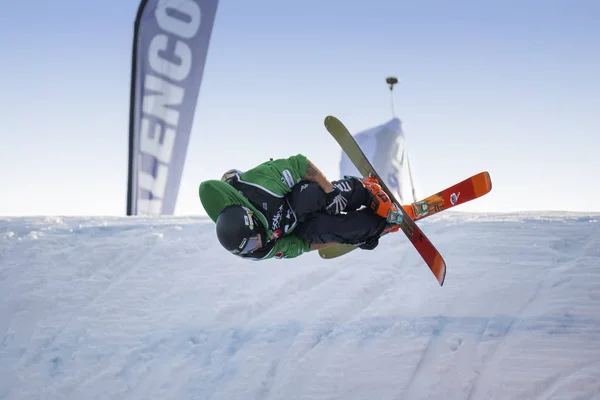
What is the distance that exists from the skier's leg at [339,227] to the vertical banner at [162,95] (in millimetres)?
7358

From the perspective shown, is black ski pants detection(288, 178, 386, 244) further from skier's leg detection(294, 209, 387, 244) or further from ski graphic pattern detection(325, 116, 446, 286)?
ski graphic pattern detection(325, 116, 446, 286)

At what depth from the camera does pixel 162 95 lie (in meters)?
11.1

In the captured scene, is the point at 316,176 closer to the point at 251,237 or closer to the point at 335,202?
the point at 335,202

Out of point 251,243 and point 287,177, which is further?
point 287,177

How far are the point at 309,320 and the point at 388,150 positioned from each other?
1325 cm

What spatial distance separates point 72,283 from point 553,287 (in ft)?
16.9

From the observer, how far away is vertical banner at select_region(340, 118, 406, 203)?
17.5 m

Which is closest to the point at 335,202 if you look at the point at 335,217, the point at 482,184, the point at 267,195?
the point at 335,217

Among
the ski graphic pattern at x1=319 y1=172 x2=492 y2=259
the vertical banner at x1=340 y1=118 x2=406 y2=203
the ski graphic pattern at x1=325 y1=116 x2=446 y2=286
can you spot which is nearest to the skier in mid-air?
the ski graphic pattern at x1=325 y1=116 x2=446 y2=286

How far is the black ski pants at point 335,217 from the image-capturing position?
159 inches

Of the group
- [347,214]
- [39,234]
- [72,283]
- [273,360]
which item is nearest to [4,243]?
[39,234]

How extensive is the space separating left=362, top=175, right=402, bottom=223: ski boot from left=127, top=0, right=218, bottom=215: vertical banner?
742 centimetres

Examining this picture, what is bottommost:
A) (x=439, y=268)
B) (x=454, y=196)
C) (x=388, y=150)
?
(x=388, y=150)

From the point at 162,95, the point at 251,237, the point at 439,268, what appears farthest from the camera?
the point at 162,95
